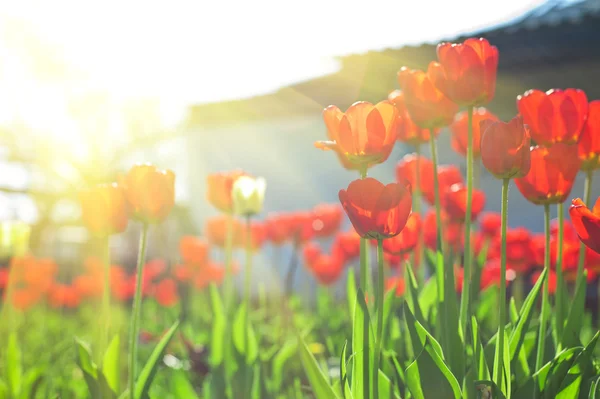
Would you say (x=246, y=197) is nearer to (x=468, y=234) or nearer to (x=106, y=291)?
(x=106, y=291)

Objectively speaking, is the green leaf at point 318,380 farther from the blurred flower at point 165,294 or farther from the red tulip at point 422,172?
the blurred flower at point 165,294

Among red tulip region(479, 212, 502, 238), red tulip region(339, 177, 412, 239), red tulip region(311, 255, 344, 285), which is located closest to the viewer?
red tulip region(339, 177, 412, 239)

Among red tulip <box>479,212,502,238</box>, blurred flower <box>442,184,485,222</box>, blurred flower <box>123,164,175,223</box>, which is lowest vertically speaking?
red tulip <box>479,212,502,238</box>

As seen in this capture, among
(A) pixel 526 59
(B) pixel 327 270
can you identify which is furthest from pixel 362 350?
(A) pixel 526 59

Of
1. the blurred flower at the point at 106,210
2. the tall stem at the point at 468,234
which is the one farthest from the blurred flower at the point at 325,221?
the tall stem at the point at 468,234

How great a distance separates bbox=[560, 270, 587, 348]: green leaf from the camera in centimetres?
108

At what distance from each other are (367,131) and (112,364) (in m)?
0.73

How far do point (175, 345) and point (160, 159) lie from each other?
16.3m

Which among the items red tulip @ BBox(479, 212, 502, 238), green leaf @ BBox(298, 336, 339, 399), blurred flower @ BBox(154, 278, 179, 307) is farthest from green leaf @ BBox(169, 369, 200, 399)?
blurred flower @ BBox(154, 278, 179, 307)

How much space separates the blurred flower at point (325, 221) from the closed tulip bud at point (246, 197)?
3.81ft

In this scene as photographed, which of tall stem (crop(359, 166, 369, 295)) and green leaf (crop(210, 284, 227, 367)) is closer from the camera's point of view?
tall stem (crop(359, 166, 369, 295))

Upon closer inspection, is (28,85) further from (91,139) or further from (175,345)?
(175,345)

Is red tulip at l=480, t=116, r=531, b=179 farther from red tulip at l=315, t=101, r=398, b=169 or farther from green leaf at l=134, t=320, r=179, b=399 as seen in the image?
green leaf at l=134, t=320, r=179, b=399

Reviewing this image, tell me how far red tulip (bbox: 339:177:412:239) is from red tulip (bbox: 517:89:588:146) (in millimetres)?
397
